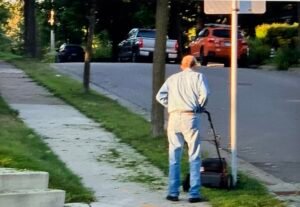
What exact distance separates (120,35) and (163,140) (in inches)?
1711

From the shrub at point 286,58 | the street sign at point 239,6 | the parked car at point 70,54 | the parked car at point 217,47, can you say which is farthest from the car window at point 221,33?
the street sign at point 239,6

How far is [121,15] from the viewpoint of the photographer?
54500 millimetres

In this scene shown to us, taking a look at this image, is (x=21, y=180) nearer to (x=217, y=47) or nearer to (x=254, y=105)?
(x=254, y=105)

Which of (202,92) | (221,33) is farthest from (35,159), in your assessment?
(221,33)

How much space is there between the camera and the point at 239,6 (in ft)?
32.3

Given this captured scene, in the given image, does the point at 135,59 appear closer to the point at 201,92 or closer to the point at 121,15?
the point at 121,15

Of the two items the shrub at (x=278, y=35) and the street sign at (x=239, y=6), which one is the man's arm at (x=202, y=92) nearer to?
the street sign at (x=239, y=6)

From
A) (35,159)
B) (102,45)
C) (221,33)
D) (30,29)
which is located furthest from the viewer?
(102,45)

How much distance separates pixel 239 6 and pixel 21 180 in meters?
3.34

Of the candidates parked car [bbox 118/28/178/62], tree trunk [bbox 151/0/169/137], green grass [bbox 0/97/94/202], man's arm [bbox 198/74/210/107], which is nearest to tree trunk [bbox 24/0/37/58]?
parked car [bbox 118/28/178/62]

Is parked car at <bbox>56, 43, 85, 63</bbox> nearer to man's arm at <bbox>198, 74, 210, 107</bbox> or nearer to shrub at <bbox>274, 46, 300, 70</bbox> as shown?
shrub at <bbox>274, 46, 300, 70</bbox>

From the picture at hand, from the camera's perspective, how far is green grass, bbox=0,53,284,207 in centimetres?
893

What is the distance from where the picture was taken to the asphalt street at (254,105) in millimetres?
12312

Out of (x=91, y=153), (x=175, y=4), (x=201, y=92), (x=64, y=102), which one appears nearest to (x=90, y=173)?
(x=91, y=153)
